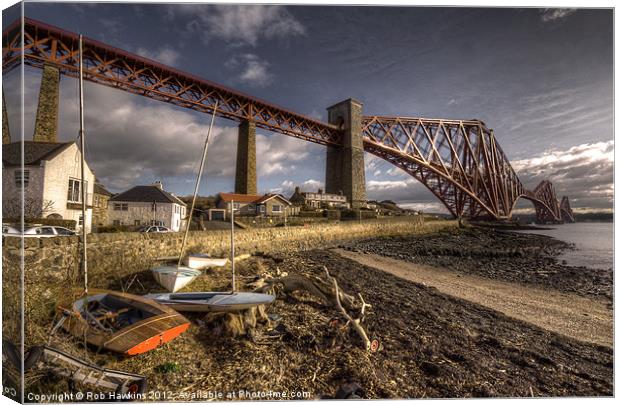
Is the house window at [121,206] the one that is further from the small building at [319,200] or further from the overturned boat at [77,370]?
the small building at [319,200]

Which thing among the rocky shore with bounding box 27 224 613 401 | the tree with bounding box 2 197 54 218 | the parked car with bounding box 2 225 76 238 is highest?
the tree with bounding box 2 197 54 218

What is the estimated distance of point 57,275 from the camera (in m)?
5.24

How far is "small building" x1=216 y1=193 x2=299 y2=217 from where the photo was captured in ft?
80.5

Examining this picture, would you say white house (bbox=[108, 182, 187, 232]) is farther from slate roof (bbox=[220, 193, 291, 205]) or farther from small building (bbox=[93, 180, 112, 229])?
slate roof (bbox=[220, 193, 291, 205])

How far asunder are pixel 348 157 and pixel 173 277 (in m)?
23.2

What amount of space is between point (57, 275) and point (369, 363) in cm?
656

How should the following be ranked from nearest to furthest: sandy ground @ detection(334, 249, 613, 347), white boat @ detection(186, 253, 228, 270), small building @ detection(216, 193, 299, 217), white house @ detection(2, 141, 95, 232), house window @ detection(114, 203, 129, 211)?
white house @ detection(2, 141, 95, 232) < sandy ground @ detection(334, 249, 613, 347) < white boat @ detection(186, 253, 228, 270) < house window @ detection(114, 203, 129, 211) < small building @ detection(216, 193, 299, 217)

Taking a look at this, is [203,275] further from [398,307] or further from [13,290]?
[398,307]

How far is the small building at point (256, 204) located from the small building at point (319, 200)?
12.3ft

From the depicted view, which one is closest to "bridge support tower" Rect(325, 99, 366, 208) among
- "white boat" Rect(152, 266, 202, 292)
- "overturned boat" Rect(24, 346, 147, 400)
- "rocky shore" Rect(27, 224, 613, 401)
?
"rocky shore" Rect(27, 224, 613, 401)

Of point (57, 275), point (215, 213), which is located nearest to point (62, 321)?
point (57, 275)

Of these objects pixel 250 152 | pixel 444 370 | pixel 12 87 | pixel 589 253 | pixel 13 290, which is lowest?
pixel 589 253

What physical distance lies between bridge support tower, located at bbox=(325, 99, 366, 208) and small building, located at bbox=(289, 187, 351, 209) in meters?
0.72

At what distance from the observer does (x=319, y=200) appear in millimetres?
30781
